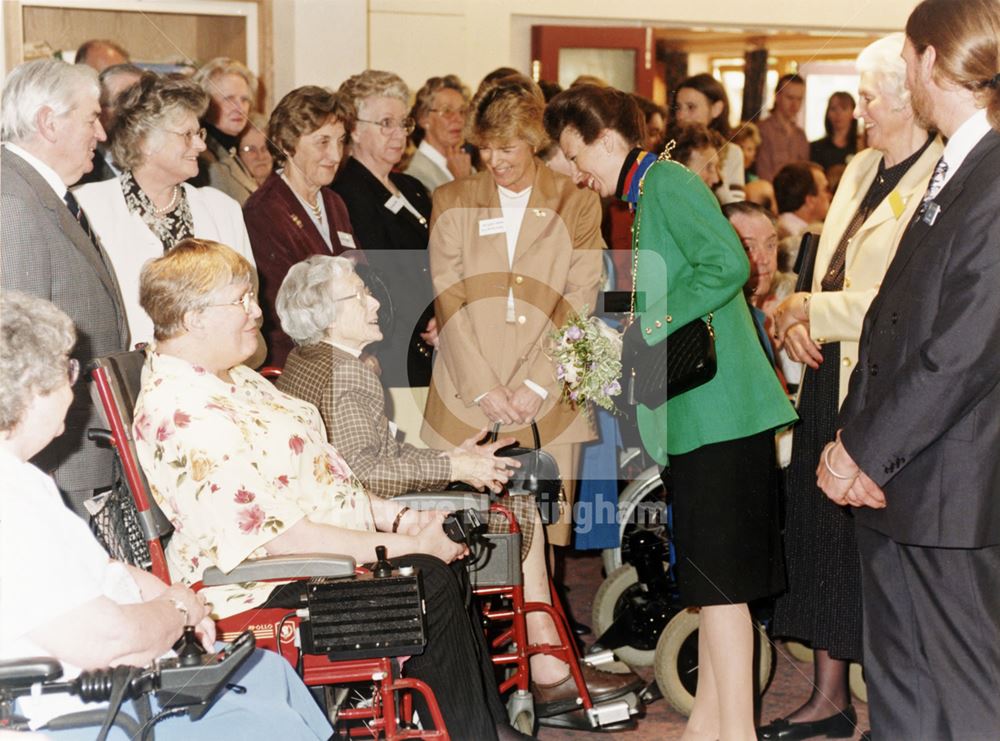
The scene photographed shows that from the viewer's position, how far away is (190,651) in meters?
2.00

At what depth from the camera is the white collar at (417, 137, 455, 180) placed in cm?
494

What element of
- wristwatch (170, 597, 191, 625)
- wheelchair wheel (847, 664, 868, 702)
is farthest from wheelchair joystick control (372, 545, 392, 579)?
wheelchair wheel (847, 664, 868, 702)

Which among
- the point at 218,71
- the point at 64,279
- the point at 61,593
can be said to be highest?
the point at 218,71

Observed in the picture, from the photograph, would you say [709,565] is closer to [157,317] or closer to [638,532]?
[638,532]

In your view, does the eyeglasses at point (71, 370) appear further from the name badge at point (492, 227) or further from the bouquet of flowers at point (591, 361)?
the name badge at point (492, 227)

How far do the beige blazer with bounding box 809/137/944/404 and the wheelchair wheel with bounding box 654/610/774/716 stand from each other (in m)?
0.76

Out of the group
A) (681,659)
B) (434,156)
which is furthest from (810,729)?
(434,156)

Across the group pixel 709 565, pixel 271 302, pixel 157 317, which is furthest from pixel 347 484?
pixel 271 302

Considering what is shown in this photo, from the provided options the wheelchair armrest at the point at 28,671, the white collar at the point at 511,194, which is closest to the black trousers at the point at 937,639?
the wheelchair armrest at the point at 28,671

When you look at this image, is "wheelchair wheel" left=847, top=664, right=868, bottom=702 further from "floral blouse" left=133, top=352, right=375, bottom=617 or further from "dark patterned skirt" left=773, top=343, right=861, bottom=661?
"floral blouse" left=133, top=352, right=375, bottom=617

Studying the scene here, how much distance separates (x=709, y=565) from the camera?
9.25 feet

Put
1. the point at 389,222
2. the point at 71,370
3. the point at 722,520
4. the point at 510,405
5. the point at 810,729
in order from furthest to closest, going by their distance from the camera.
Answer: the point at 389,222
the point at 510,405
the point at 810,729
the point at 722,520
the point at 71,370

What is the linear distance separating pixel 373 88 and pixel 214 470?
2159mm

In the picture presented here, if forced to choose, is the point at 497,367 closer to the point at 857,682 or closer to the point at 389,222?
the point at 389,222
